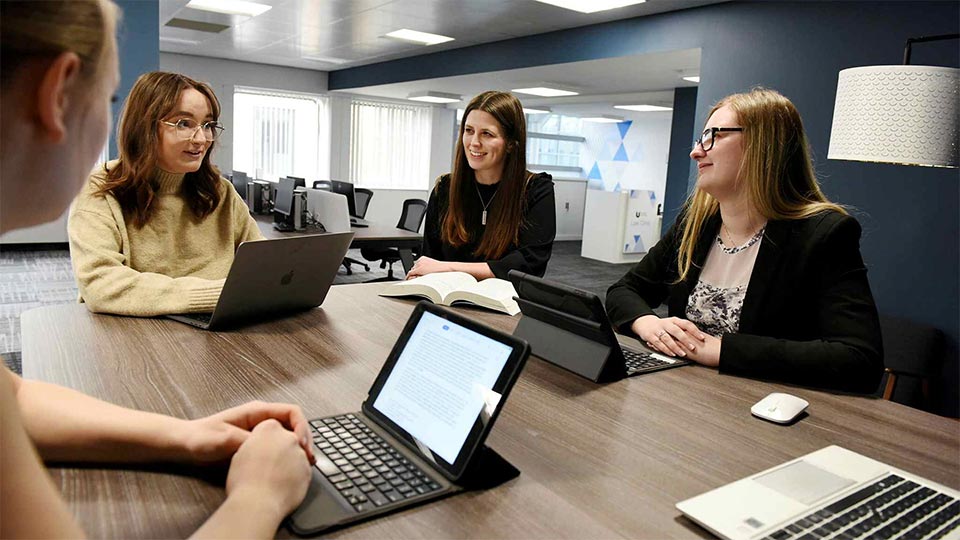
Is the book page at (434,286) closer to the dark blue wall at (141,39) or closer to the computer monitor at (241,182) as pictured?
the dark blue wall at (141,39)

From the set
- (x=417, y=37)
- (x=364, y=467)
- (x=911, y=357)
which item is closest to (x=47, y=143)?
(x=364, y=467)

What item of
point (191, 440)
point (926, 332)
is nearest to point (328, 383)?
point (191, 440)

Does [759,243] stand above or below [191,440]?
above

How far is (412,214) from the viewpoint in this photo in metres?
6.68

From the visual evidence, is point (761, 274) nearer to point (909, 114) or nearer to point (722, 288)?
point (722, 288)

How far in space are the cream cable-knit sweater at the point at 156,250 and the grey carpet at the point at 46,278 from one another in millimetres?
1551

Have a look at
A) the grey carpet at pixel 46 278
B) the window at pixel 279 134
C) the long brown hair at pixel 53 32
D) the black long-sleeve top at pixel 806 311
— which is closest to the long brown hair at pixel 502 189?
the black long-sleeve top at pixel 806 311

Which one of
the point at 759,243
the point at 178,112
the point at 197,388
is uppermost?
the point at 178,112

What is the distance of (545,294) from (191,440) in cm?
83

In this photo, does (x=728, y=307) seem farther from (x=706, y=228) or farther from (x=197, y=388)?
(x=197, y=388)

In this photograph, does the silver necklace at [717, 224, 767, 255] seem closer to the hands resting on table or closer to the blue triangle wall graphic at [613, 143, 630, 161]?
the hands resting on table

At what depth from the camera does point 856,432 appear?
3.77 feet

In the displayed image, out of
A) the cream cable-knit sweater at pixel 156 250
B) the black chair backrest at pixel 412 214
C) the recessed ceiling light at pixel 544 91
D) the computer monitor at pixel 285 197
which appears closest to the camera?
the cream cable-knit sweater at pixel 156 250

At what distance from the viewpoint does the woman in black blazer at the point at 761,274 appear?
1438 millimetres
